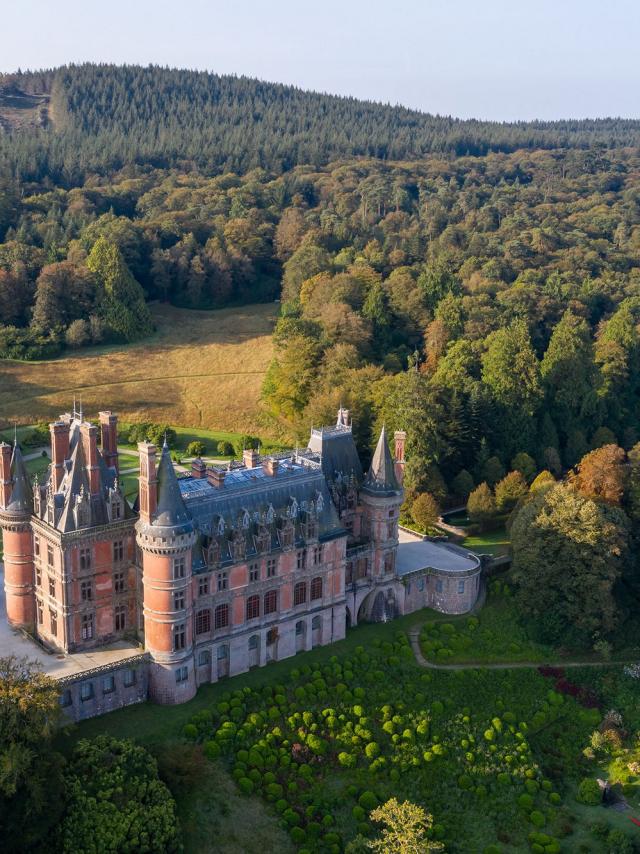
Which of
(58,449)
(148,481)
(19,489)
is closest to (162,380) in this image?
(19,489)

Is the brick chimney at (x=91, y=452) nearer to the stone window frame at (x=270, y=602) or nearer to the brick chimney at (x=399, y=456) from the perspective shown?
the stone window frame at (x=270, y=602)

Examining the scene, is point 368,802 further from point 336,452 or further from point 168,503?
point 336,452

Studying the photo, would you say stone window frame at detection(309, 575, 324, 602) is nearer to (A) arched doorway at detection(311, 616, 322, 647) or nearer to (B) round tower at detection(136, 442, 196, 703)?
(A) arched doorway at detection(311, 616, 322, 647)

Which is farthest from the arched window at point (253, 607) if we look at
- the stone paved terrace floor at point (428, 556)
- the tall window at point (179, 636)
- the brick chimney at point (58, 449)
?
the brick chimney at point (58, 449)

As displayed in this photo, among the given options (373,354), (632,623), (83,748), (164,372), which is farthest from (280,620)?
(164,372)

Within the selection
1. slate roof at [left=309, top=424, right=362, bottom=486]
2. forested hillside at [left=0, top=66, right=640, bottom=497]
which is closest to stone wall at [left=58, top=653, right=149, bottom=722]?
slate roof at [left=309, top=424, right=362, bottom=486]

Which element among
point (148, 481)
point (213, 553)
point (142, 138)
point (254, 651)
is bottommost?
point (254, 651)
